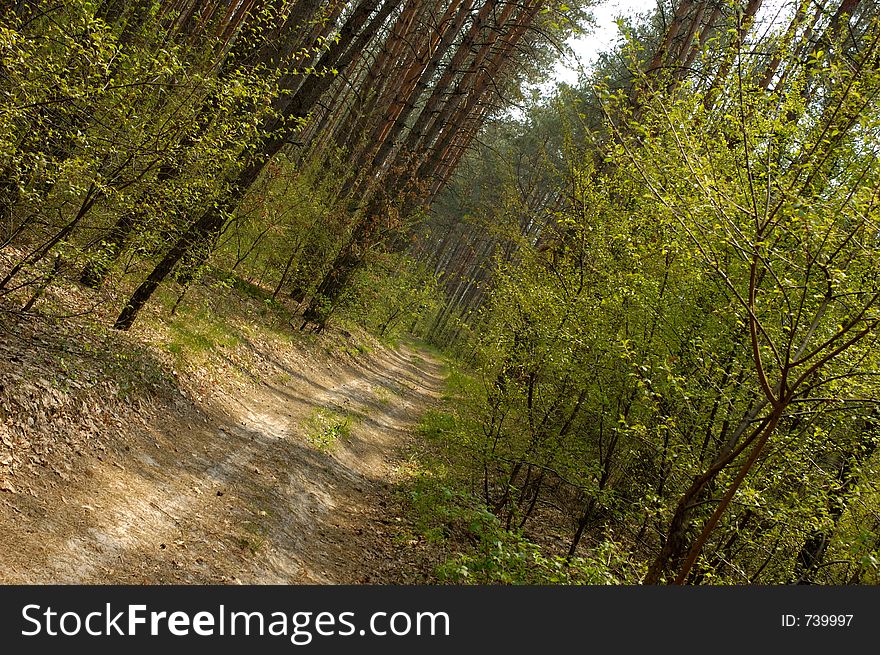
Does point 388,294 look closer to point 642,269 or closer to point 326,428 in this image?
point 326,428

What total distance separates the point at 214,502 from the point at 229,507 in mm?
171

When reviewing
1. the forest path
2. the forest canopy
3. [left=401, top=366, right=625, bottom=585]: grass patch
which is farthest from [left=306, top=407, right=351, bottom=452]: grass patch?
the forest canopy

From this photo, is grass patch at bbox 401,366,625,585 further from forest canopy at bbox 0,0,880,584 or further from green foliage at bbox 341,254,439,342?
green foliage at bbox 341,254,439,342

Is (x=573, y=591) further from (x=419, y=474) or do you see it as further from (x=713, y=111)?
(x=419, y=474)

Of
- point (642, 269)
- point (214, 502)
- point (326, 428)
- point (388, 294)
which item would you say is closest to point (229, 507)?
point (214, 502)

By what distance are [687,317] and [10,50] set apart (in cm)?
671

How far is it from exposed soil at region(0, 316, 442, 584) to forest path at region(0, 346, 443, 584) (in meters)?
0.02

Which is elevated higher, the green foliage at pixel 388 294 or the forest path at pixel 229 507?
the green foliage at pixel 388 294

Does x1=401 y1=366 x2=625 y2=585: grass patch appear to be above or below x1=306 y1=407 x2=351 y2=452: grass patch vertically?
above

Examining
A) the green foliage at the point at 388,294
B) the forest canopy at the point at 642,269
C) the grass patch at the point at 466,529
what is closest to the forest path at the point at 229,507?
the grass patch at the point at 466,529

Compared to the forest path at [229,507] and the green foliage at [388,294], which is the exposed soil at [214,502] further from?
the green foliage at [388,294]

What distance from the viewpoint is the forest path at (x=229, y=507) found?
4.32 metres

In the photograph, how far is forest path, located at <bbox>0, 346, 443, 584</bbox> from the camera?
432cm

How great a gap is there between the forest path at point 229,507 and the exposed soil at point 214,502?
16 mm
